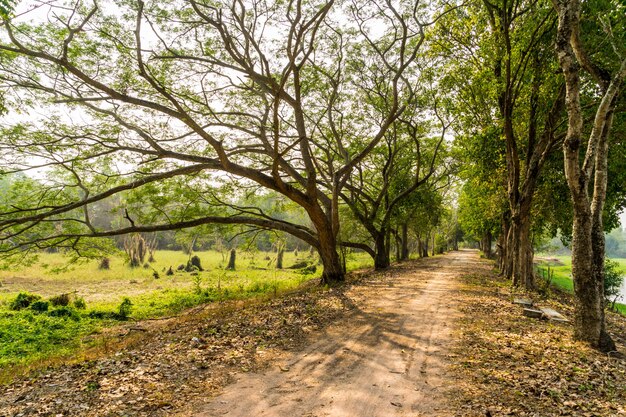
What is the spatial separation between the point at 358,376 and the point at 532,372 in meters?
2.99

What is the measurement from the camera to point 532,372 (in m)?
6.03

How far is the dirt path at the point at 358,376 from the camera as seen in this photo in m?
4.93

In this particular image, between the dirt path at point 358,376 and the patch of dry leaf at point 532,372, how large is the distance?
0.43 m

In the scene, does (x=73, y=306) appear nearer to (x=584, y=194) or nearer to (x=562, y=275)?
(x=584, y=194)

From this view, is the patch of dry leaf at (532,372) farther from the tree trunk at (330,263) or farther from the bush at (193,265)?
the bush at (193,265)

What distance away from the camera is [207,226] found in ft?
57.7

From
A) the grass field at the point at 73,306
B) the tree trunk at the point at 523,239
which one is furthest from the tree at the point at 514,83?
the grass field at the point at 73,306

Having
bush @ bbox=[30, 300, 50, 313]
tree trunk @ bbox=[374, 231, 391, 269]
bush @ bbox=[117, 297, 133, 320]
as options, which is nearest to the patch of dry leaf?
bush @ bbox=[117, 297, 133, 320]

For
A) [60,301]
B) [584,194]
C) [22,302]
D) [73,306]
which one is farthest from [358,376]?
[22,302]

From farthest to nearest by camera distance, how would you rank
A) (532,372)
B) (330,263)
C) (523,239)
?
1. (330,263)
2. (523,239)
3. (532,372)

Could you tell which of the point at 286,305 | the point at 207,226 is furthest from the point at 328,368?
the point at 207,226

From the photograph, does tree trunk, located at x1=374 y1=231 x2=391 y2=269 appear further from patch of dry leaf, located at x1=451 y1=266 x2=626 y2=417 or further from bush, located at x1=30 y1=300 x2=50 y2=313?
bush, located at x1=30 y1=300 x2=50 y2=313

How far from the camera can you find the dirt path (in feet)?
16.2

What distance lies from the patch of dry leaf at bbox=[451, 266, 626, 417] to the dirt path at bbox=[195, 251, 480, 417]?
0.43 meters
